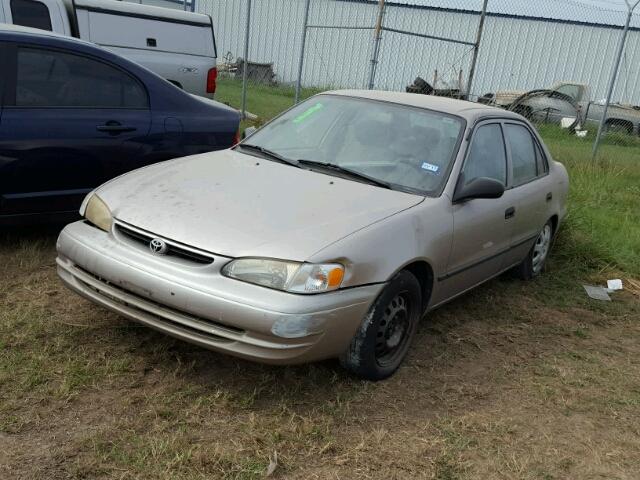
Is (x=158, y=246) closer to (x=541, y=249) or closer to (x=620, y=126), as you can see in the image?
(x=541, y=249)

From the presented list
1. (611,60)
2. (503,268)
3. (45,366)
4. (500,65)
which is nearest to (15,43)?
(45,366)

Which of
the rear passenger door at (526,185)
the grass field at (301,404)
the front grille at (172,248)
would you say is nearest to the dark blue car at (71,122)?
the grass field at (301,404)

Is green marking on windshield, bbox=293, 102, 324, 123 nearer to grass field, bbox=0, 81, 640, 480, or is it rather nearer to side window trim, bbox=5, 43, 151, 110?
side window trim, bbox=5, 43, 151, 110

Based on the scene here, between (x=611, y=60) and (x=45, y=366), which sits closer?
(x=45, y=366)

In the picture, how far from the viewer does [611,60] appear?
797 inches

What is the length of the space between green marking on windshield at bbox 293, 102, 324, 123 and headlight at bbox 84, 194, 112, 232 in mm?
1567

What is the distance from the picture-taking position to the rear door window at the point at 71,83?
4.52m

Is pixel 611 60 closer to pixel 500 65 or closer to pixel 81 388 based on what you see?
pixel 500 65

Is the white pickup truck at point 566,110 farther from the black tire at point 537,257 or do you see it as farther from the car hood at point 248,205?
the car hood at point 248,205

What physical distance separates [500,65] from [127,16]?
14.5 meters

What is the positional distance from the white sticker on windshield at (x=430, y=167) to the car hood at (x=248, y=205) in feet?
0.97

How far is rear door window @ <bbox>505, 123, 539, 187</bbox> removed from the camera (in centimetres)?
490

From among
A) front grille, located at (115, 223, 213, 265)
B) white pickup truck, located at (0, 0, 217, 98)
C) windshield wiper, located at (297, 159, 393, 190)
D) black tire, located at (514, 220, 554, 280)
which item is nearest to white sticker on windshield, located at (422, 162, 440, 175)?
windshield wiper, located at (297, 159, 393, 190)

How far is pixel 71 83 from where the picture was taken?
4750 millimetres
